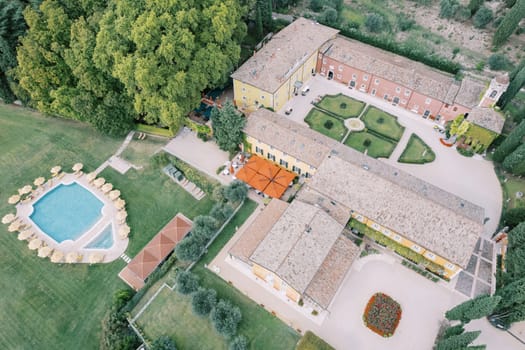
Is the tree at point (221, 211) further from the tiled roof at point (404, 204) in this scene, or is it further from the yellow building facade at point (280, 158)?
the tiled roof at point (404, 204)

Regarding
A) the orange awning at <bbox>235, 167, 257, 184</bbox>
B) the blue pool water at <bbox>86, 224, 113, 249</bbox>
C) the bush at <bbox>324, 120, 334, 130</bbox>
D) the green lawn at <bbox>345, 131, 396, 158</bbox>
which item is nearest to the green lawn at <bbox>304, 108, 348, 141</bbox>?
the bush at <bbox>324, 120, 334, 130</bbox>

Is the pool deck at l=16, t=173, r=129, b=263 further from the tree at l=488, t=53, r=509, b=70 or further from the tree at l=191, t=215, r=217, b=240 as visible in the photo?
the tree at l=488, t=53, r=509, b=70

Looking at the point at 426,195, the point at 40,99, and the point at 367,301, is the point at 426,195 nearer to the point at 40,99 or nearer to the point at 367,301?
the point at 367,301

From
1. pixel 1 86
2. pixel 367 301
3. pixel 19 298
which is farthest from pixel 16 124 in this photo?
pixel 367 301

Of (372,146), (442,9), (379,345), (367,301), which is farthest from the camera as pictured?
(442,9)

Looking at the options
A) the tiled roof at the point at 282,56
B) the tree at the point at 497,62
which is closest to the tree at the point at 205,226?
the tiled roof at the point at 282,56

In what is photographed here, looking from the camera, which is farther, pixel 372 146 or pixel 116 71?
pixel 372 146

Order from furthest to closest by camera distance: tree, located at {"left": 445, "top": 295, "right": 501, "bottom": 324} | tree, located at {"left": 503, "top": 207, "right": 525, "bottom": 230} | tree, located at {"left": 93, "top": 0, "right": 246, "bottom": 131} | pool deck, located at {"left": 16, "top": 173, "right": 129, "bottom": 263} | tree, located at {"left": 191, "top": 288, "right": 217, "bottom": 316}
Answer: tree, located at {"left": 93, "top": 0, "right": 246, "bottom": 131}, pool deck, located at {"left": 16, "top": 173, "right": 129, "bottom": 263}, tree, located at {"left": 503, "top": 207, "right": 525, "bottom": 230}, tree, located at {"left": 191, "top": 288, "right": 217, "bottom": 316}, tree, located at {"left": 445, "top": 295, "right": 501, "bottom": 324}

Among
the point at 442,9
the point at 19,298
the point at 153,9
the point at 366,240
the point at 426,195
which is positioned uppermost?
the point at 153,9
